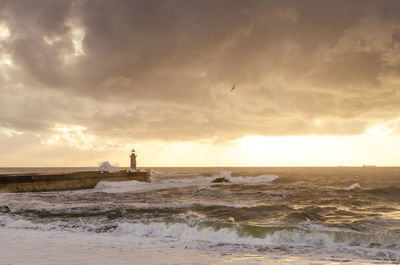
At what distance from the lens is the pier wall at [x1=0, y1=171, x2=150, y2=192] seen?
3011cm

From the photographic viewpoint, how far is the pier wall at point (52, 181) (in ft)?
98.8

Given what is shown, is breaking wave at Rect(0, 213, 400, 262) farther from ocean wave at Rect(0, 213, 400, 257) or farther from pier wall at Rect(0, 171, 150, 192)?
pier wall at Rect(0, 171, 150, 192)

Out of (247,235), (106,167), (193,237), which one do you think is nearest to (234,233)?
(247,235)

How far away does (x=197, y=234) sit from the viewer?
1175 centimetres

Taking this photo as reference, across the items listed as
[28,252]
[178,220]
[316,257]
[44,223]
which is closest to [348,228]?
[316,257]

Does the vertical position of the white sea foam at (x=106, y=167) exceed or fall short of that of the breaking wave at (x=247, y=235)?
it exceeds it

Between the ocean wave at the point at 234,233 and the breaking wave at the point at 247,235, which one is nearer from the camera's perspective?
the breaking wave at the point at 247,235

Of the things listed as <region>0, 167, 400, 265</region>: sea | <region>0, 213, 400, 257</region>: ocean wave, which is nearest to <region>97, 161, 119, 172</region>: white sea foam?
<region>0, 167, 400, 265</region>: sea

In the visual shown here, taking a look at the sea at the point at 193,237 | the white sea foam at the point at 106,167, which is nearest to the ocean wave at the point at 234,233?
the sea at the point at 193,237

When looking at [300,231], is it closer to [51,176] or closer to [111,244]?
[111,244]

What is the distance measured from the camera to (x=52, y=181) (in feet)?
110

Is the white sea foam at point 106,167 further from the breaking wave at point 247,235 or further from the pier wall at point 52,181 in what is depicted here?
the breaking wave at point 247,235

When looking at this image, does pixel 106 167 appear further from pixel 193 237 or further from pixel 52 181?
pixel 193 237

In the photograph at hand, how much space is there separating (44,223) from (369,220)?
13.4m
